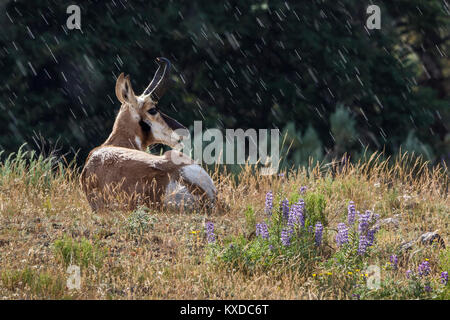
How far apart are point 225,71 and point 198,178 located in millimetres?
9462

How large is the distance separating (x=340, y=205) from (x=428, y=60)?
1696cm

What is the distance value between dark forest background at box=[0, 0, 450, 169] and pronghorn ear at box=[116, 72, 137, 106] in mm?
5700

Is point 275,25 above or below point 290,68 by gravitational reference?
above

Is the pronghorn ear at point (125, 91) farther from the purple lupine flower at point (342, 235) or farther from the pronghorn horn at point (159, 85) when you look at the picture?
the purple lupine flower at point (342, 235)

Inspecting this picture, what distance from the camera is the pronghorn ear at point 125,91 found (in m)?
8.18

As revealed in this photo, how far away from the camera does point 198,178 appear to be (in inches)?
282

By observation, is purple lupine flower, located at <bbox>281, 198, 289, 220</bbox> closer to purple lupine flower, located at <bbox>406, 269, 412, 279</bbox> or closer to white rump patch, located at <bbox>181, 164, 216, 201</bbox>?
purple lupine flower, located at <bbox>406, 269, 412, 279</bbox>

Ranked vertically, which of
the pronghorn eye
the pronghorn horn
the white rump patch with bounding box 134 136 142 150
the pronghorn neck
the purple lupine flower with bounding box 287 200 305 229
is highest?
the pronghorn horn

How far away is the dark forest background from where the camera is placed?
14.4m

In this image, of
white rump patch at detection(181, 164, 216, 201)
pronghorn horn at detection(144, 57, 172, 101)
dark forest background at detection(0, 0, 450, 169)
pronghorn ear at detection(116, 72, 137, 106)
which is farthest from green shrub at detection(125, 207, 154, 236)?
dark forest background at detection(0, 0, 450, 169)

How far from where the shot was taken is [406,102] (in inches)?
658

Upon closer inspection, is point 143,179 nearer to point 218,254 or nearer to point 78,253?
point 78,253

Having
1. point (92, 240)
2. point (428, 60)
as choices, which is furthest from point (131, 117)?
point (428, 60)

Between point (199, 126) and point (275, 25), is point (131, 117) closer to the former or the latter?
point (199, 126)
